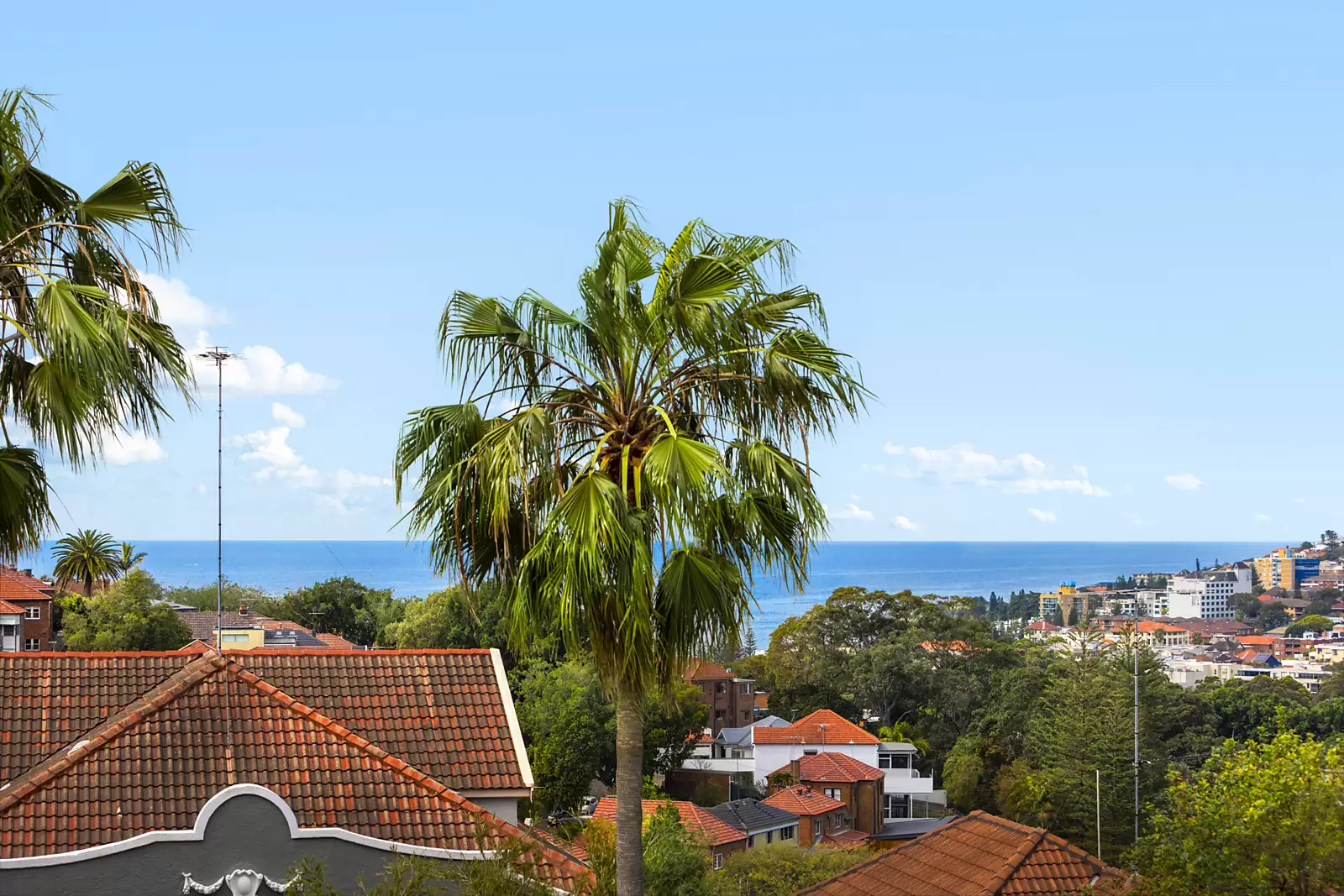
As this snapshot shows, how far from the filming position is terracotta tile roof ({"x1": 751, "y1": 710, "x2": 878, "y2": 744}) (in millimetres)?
62156

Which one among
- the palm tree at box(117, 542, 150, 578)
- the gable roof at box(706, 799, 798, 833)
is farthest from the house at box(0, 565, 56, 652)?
the gable roof at box(706, 799, 798, 833)

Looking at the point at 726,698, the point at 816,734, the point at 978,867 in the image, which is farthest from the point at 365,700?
the point at 726,698

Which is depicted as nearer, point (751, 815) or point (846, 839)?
point (751, 815)

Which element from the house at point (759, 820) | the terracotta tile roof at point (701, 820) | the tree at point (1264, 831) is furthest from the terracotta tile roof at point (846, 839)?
the tree at point (1264, 831)

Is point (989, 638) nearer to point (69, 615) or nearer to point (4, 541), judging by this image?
point (69, 615)

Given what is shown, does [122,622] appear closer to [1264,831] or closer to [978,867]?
[978,867]

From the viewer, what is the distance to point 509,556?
374 inches

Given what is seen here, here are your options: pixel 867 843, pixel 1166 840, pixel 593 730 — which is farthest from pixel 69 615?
pixel 1166 840

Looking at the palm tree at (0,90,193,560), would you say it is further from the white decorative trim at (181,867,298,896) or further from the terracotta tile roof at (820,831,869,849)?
the terracotta tile roof at (820,831,869,849)

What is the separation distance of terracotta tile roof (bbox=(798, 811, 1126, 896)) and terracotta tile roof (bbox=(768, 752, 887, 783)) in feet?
127

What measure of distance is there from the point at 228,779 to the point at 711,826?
3393cm

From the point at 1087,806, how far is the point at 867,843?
30.3 ft

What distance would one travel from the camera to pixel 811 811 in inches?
2005

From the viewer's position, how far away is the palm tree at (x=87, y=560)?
66688mm
